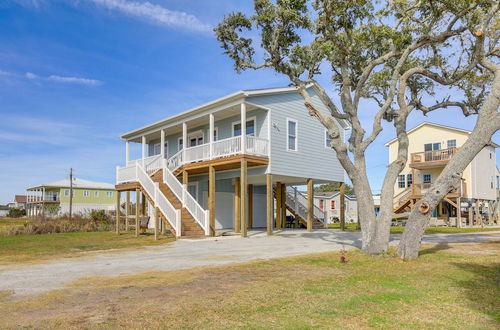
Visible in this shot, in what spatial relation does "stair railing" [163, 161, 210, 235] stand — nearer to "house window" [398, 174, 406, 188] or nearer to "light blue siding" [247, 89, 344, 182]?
"light blue siding" [247, 89, 344, 182]

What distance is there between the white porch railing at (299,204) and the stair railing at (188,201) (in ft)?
27.8

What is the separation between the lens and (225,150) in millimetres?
19953

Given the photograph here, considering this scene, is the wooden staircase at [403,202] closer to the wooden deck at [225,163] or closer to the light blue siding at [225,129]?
the light blue siding at [225,129]

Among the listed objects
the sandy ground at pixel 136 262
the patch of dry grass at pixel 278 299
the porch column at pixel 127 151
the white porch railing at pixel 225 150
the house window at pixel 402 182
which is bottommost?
the sandy ground at pixel 136 262

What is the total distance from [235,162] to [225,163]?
2.07 ft

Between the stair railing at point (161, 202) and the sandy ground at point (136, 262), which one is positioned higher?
the stair railing at point (161, 202)

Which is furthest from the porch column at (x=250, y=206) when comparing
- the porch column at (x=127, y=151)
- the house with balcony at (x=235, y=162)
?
the porch column at (x=127, y=151)

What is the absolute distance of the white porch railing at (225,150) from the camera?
63.7ft

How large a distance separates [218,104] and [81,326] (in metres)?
16.2

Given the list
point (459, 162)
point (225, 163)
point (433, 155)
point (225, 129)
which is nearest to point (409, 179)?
point (433, 155)

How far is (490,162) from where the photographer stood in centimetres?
3772

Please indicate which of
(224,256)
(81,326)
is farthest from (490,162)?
(81,326)

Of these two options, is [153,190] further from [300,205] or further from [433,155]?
[433,155]

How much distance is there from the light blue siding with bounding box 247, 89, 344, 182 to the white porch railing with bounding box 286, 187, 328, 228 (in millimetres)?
3457
